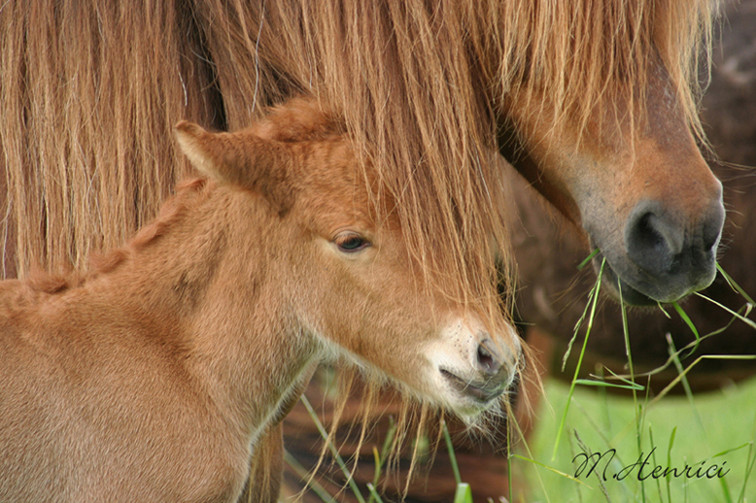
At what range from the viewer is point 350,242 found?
1901 mm

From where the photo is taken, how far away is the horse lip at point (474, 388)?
6.02 feet

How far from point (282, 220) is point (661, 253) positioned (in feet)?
2.67

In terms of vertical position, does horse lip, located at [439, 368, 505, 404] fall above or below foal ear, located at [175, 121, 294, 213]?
below

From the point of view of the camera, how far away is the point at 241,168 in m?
1.85

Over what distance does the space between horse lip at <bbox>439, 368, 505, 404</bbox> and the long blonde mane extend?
0.19 m

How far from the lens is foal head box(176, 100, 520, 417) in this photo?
1.84 metres

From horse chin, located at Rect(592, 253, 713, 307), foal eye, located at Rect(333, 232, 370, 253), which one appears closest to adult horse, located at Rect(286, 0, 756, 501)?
horse chin, located at Rect(592, 253, 713, 307)

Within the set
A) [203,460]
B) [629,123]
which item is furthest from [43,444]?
[629,123]

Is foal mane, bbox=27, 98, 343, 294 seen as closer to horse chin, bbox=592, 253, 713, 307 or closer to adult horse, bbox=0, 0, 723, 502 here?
adult horse, bbox=0, 0, 723, 502

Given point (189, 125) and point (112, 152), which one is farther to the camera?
point (112, 152)

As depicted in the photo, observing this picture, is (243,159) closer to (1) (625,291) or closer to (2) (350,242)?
(2) (350,242)

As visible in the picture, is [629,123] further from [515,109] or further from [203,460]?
[203,460]

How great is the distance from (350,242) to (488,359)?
376 mm

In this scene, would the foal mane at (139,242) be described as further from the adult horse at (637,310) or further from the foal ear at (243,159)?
the adult horse at (637,310)
